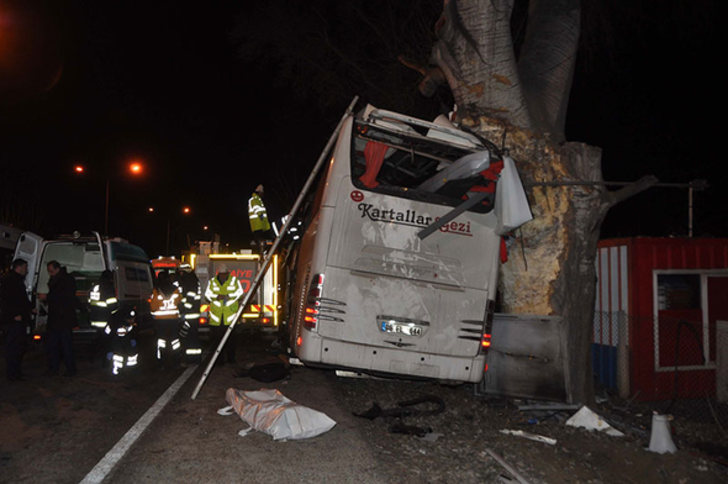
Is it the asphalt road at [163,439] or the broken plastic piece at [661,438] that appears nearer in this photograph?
the asphalt road at [163,439]

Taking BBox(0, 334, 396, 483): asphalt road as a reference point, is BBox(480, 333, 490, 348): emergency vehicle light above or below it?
above

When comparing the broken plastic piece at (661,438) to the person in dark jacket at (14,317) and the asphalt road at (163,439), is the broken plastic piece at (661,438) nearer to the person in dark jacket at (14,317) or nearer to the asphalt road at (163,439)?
the asphalt road at (163,439)

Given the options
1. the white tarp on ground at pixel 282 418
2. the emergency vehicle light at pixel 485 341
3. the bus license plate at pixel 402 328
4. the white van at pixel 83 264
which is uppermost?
the white van at pixel 83 264

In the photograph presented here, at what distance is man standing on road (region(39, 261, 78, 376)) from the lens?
8664 mm

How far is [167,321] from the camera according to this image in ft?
30.9

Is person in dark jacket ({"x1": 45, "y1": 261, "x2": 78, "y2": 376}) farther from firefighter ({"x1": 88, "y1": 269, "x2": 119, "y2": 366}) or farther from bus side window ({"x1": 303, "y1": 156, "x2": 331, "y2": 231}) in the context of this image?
bus side window ({"x1": 303, "y1": 156, "x2": 331, "y2": 231})

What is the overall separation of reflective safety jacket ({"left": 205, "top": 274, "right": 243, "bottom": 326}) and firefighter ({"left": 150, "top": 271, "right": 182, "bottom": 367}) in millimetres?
573

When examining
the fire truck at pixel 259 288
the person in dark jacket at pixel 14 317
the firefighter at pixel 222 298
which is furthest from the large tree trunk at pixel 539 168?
the fire truck at pixel 259 288

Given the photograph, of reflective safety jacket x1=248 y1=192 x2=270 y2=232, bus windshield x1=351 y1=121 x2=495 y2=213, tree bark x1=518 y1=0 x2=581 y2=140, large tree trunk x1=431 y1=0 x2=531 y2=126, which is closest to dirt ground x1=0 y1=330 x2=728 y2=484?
bus windshield x1=351 y1=121 x2=495 y2=213

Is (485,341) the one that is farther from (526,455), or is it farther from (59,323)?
(59,323)

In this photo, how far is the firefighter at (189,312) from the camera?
935 cm

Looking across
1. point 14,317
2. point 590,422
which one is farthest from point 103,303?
point 590,422

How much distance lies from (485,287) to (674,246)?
5115 millimetres

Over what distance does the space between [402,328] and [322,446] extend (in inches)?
66.6
